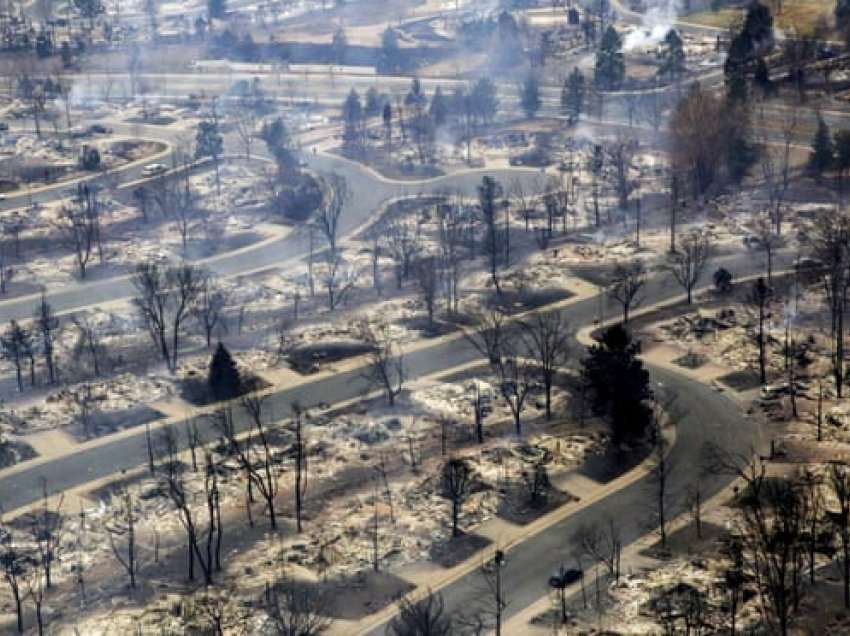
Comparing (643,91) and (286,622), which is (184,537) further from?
(643,91)

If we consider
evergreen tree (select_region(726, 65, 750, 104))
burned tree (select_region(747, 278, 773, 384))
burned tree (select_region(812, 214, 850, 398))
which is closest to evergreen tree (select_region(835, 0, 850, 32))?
evergreen tree (select_region(726, 65, 750, 104))

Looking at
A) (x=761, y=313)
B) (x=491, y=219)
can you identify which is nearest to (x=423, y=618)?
(x=761, y=313)

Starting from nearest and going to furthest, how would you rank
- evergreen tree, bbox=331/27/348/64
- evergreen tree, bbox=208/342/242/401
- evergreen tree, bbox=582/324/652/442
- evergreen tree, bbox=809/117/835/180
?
evergreen tree, bbox=582/324/652/442 < evergreen tree, bbox=208/342/242/401 < evergreen tree, bbox=809/117/835/180 < evergreen tree, bbox=331/27/348/64

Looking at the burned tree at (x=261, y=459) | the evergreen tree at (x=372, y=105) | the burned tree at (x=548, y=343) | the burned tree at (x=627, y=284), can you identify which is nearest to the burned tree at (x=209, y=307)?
the burned tree at (x=261, y=459)

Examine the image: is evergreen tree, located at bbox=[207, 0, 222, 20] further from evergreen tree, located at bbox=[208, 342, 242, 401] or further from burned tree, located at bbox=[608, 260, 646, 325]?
evergreen tree, located at bbox=[208, 342, 242, 401]

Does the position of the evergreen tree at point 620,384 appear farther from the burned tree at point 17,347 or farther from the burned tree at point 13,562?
the burned tree at point 17,347

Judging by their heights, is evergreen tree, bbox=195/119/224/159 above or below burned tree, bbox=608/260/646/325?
above

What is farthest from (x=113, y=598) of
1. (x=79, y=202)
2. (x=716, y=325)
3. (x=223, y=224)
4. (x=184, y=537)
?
(x=79, y=202)
